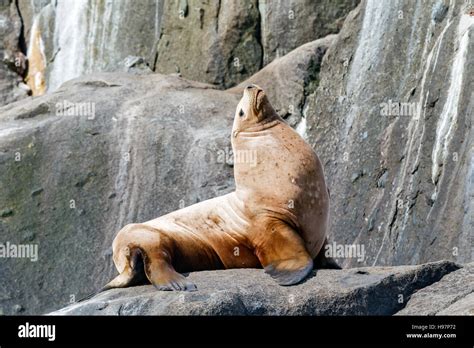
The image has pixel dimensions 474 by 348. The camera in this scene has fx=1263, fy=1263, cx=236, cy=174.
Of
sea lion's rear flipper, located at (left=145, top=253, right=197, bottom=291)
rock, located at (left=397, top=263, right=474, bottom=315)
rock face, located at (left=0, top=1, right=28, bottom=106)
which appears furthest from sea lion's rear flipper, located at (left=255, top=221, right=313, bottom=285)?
rock face, located at (left=0, top=1, right=28, bottom=106)

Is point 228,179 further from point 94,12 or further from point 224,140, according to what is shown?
point 94,12

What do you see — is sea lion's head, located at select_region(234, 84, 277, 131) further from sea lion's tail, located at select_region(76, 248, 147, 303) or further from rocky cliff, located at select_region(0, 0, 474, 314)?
rocky cliff, located at select_region(0, 0, 474, 314)

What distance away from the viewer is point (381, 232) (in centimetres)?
1365

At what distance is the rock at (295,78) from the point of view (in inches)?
669

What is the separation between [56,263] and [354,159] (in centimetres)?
376

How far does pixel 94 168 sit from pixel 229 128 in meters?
1.84

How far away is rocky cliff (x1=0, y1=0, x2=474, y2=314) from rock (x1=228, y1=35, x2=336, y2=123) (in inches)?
0.9

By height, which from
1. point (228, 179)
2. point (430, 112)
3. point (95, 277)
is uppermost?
point (430, 112)

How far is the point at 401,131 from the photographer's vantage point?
46.7ft

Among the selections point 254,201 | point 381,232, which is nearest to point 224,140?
point 381,232

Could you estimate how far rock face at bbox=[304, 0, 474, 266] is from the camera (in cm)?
1268

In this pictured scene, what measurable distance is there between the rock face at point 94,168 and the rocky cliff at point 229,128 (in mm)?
20

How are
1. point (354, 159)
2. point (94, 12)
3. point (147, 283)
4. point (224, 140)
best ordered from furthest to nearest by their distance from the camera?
point (94, 12), point (224, 140), point (354, 159), point (147, 283)
